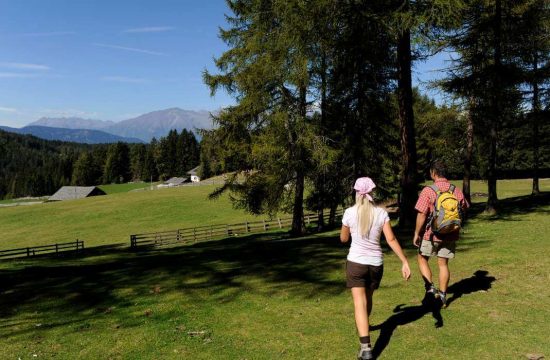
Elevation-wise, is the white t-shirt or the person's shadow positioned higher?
the white t-shirt

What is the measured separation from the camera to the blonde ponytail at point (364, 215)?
5.05m

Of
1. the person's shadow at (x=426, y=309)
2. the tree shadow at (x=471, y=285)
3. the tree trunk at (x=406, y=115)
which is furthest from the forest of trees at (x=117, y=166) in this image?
the person's shadow at (x=426, y=309)

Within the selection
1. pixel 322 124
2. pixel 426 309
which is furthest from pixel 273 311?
pixel 322 124

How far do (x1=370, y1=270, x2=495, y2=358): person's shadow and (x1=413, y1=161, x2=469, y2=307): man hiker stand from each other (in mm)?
252

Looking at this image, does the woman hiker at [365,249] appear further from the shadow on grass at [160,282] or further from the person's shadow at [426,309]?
the shadow on grass at [160,282]

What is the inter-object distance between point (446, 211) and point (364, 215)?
2.20 meters

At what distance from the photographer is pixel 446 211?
6.55 m

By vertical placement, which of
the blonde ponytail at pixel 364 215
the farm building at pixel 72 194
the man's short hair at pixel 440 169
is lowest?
the farm building at pixel 72 194

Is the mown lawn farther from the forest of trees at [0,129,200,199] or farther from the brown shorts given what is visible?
the forest of trees at [0,129,200,199]

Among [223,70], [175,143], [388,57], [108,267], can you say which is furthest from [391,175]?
[175,143]

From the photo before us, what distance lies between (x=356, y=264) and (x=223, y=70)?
17353 millimetres

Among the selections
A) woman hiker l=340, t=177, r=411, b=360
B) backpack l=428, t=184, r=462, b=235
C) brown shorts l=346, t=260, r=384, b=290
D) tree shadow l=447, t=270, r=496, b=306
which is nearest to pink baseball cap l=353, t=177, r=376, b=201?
woman hiker l=340, t=177, r=411, b=360

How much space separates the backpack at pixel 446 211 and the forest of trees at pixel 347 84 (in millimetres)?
6509

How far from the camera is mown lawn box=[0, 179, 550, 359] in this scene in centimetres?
594
